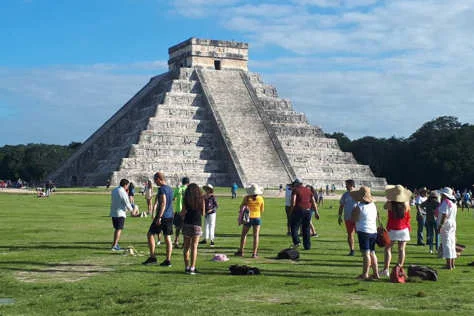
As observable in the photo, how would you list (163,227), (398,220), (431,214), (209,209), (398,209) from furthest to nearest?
(431,214), (209,209), (163,227), (398,220), (398,209)

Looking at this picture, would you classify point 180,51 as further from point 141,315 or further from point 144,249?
point 141,315

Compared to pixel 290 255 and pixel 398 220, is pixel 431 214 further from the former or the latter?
pixel 398 220

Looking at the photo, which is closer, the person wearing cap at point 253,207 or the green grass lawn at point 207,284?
the green grass lawn at point 207,284

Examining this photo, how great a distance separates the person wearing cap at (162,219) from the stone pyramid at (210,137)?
36.8 meters

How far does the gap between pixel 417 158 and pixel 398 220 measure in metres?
67.8

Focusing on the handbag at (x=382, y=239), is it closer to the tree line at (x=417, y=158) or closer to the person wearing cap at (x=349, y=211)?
the person wearing cap at (x=349, y=211)

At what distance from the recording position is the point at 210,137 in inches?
2188

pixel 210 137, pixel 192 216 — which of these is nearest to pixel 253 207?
pixel 192 216

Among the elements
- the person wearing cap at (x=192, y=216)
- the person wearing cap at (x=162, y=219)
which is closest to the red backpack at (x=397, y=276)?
the person wearing cap at (x=192, y=216)

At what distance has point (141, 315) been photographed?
27.5 feet

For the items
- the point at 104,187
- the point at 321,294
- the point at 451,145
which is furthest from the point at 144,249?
the point at 451,145

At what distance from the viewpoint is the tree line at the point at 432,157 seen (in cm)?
7181

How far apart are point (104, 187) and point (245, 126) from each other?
13.1m

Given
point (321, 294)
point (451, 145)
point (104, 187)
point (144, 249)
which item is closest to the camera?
point (321, 294)
